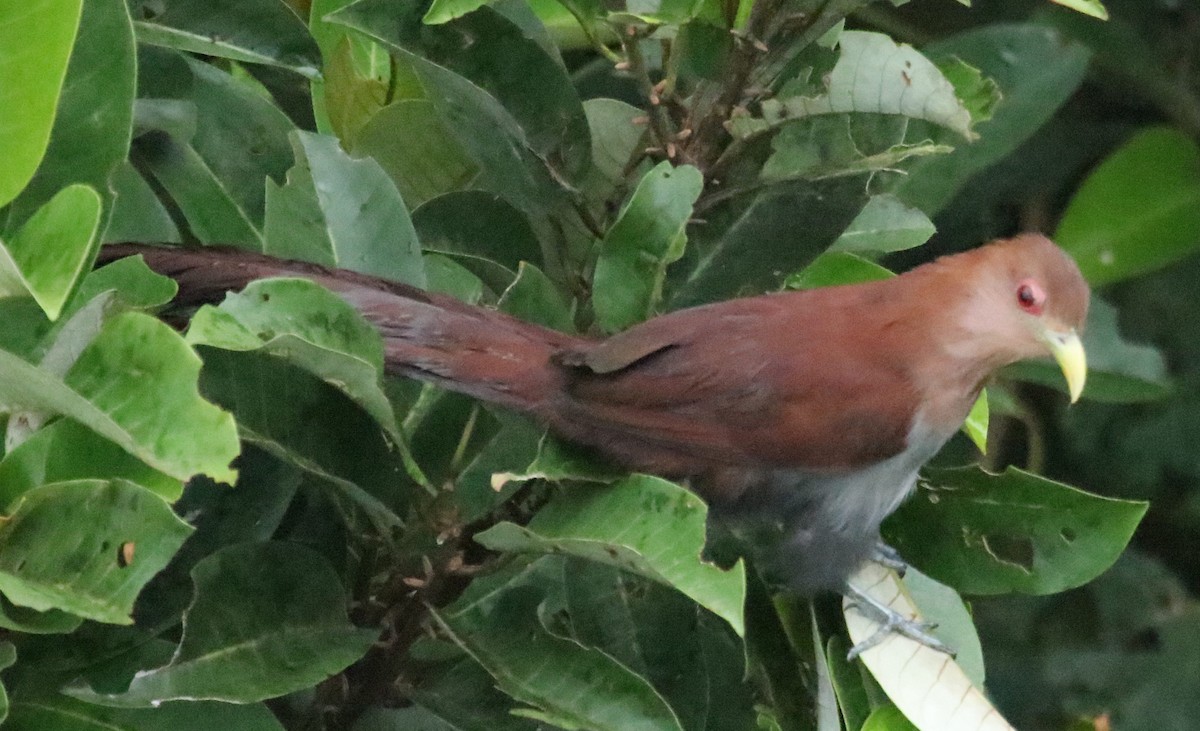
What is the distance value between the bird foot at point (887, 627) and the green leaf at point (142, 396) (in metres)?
0.54

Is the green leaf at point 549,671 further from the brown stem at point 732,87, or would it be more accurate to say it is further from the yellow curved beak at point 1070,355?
the yellow curved beak at point 1070,355

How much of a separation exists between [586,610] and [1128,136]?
6.64ft

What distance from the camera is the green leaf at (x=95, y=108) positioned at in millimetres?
976

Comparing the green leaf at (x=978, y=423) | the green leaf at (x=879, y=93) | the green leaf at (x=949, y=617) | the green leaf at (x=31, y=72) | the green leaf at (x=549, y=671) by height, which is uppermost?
the green leaf at (x=31, y=72)

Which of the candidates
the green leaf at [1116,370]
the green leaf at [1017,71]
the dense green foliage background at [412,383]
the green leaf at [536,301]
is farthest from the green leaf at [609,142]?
the green leaf at [1116,370]

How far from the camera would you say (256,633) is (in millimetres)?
984

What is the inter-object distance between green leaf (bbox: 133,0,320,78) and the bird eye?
0.72m

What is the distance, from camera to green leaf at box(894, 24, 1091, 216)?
2.12m

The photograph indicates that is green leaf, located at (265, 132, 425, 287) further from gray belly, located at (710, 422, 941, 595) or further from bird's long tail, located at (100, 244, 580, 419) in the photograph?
gray belly, located at (710, 422, 941, 595)

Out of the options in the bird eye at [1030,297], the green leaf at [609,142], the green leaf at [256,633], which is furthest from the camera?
the bird eye at [1030,297]

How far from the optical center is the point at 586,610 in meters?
1.12

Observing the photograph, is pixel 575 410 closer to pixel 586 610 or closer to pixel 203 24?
pixel 586 610

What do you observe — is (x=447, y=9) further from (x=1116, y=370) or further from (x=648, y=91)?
(x=1116, y=370)

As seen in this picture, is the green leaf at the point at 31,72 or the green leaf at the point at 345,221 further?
the green leaf at the point at 345,221
